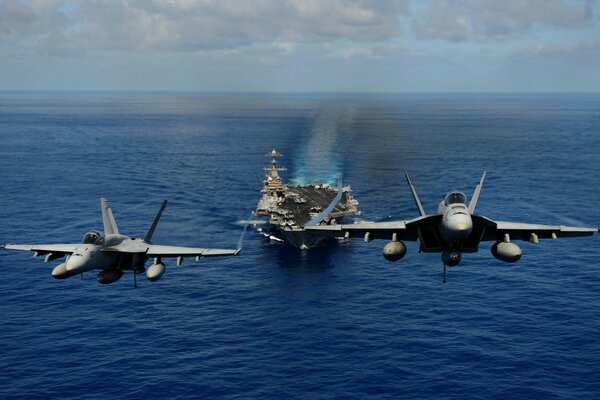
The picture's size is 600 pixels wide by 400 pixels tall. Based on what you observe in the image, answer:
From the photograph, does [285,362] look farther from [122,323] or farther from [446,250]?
[446,250]

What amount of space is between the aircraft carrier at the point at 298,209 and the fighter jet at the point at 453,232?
82171mm

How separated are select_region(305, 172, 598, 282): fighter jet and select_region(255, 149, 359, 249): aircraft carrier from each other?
8217 cm

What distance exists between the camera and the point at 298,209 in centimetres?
15675

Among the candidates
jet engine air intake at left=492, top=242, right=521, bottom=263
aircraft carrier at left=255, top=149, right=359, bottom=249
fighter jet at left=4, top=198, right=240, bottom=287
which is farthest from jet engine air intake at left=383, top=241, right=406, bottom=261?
aircraft carrier at left=255, top=149, right=359, bottom=249

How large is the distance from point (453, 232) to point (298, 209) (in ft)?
377

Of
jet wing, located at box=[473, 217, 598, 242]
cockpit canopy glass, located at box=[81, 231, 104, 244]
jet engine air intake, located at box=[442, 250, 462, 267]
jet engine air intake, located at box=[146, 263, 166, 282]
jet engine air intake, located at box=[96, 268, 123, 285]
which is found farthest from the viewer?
jet engine air intake, located at box=[96, 268, 123, 285]

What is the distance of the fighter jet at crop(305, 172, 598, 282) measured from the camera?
142 feet

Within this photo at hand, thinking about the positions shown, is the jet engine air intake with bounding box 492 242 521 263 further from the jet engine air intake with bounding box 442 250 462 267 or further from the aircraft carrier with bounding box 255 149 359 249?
the aircraft carrier with bounding box 255 149 359 249

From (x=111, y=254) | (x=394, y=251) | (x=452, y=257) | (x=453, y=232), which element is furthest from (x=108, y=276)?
(x=453, y=232)

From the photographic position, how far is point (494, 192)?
185500 mm

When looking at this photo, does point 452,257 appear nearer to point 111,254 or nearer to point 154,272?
point 154,272

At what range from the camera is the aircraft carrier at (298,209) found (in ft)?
464

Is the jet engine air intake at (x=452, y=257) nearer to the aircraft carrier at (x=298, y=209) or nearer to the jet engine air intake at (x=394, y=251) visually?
→ the jet engine air intake at (x=394, y=251)

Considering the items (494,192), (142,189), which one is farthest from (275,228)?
(494,192)
